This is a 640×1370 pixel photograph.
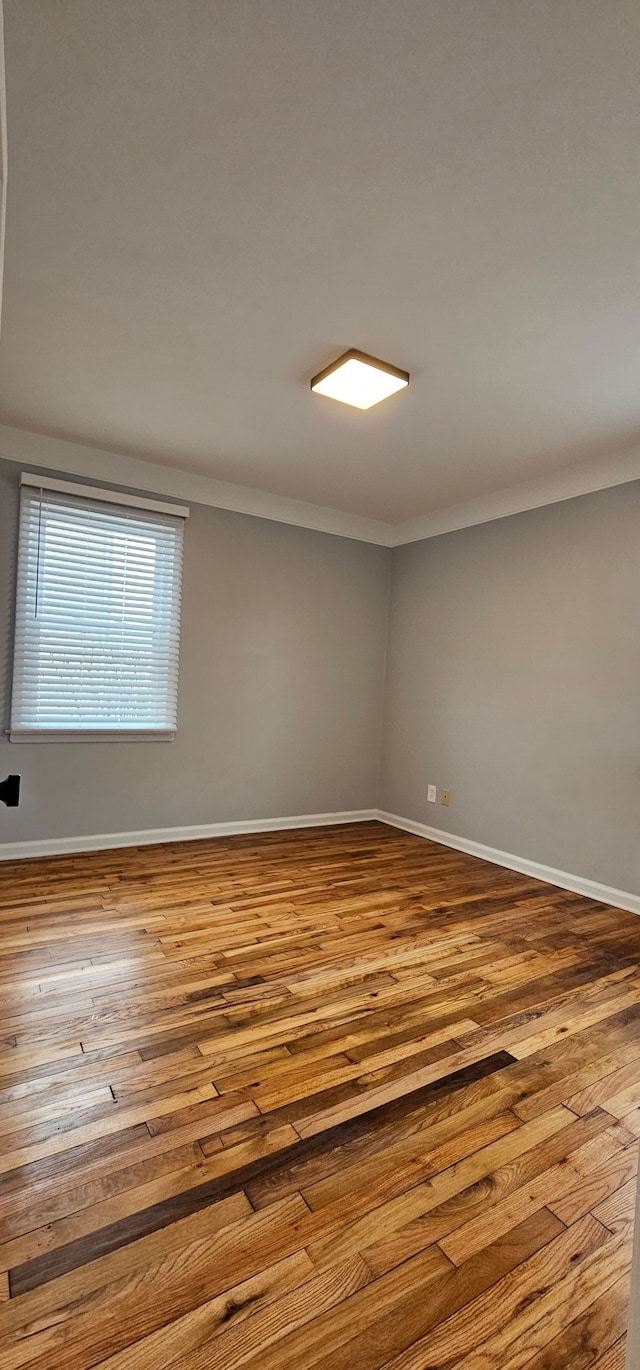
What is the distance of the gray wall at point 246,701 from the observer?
3691mm

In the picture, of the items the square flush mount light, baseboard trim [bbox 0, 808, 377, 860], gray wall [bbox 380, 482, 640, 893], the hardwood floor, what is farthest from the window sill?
the square flush mount light

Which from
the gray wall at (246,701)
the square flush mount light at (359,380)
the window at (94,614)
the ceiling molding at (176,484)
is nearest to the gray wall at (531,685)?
the gray wall at (246,701)

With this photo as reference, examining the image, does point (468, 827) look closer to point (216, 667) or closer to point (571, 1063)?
point (216, 667)

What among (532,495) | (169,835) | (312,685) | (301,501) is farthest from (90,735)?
(532,495)

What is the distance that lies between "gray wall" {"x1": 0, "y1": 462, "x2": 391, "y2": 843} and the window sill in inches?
1.6

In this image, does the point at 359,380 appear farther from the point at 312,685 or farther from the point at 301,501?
the point at 312,685

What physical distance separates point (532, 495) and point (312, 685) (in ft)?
6.89

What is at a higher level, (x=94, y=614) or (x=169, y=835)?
(x=94, y=614)

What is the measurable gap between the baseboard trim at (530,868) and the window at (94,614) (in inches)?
82.3

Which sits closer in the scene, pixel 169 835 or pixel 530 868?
pixel 530 868

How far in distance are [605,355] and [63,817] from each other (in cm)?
376

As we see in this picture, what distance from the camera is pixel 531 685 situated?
12.7ft

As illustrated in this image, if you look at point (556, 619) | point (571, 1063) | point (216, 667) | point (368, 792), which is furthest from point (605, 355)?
point (368, 792)

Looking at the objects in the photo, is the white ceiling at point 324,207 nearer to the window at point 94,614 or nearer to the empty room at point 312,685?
the empty room at point 312,685
